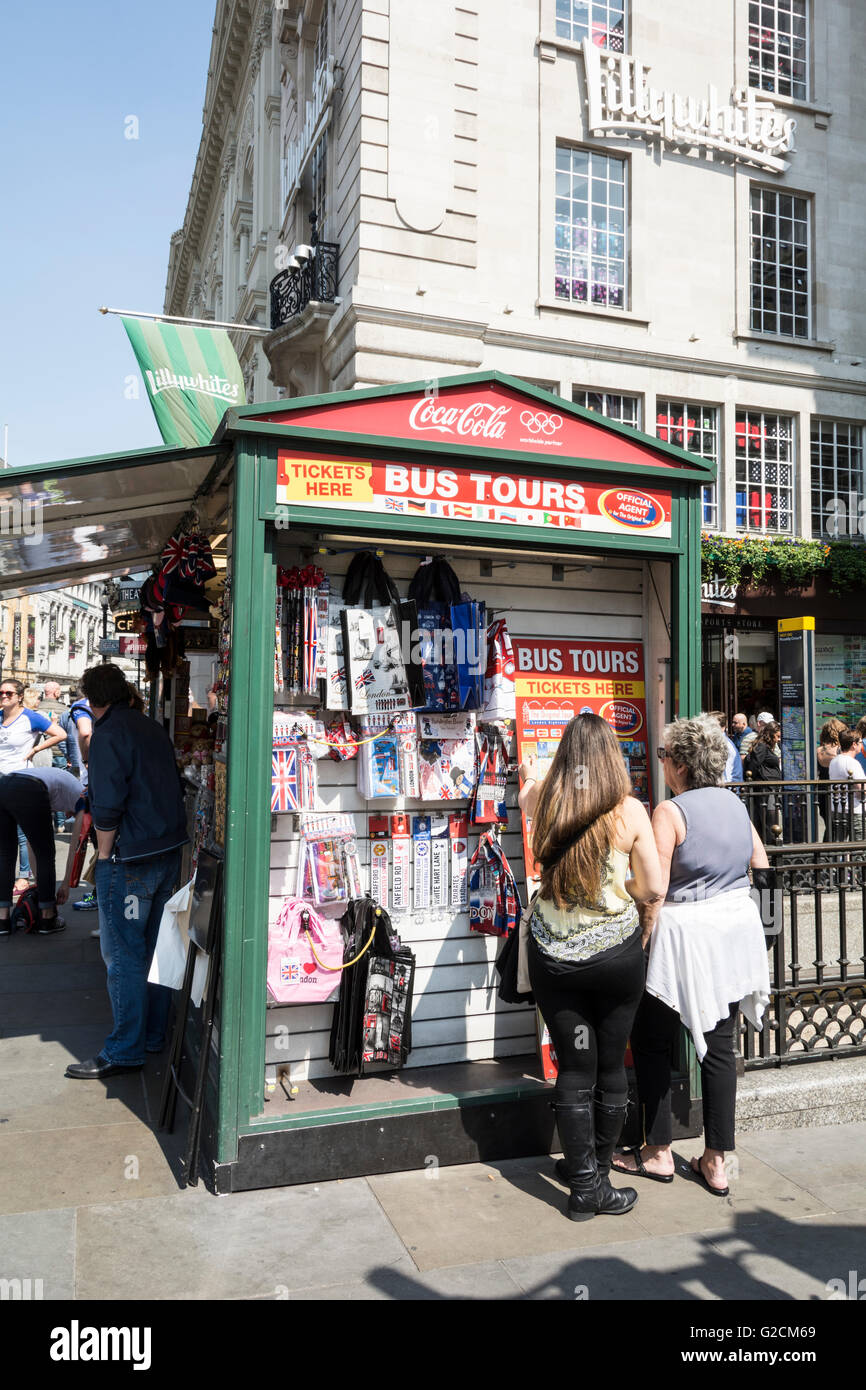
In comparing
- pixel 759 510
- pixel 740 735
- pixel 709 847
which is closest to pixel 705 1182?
pixel 709 847

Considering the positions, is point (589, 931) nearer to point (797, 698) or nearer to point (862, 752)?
point (862, 752)

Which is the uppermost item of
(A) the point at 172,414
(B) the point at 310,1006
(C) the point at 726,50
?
(C) the point at 726,50

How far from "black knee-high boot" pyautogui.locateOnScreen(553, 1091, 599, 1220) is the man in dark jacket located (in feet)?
8.41

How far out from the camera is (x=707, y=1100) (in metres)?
4.16

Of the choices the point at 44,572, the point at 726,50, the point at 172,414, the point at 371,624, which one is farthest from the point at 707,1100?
the point at 726,50

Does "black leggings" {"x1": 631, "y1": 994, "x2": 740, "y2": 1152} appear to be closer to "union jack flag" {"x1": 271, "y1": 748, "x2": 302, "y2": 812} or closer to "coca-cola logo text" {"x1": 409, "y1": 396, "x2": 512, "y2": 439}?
"union jack flag" {"x1": 271, "y1": 748, "x2": 302, "y2": 812}

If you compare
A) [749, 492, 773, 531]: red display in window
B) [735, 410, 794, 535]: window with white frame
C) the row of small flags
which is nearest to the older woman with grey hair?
the row of small flags

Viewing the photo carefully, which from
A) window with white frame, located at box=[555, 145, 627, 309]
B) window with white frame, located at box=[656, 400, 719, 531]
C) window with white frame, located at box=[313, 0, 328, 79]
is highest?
window with white frame, located at box=[313, 0, 328, 79]

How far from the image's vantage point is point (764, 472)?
17.6 meters

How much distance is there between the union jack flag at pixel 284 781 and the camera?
4379mm

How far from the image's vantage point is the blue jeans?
5.32m

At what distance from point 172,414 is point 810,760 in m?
9.95

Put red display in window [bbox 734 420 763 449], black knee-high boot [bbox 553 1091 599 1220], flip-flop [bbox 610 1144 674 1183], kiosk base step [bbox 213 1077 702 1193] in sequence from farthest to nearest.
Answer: red display in window [bbox 734 420 763 449], flip-flop [bbox 610 1144 674 1183], kiosk base step [bbox 213 1077 702 1193], black knee-high boot [bbox 553 1091 599 1220]
